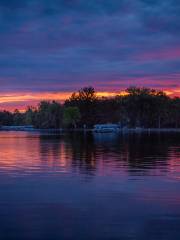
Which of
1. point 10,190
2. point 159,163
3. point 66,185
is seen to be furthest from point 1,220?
point 159,163

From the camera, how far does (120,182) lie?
21.5 metres

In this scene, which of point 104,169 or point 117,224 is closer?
point 117,224

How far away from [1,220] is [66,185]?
7.46 meters

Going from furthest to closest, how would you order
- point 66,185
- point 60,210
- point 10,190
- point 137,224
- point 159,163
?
point 159,163, point 66,185, point 10,190, point 60,210, point 137,224

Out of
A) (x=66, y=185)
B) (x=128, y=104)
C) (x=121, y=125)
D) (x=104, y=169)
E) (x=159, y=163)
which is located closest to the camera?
(x=66, y=185)

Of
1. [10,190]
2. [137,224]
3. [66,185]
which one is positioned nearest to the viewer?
[137,224]

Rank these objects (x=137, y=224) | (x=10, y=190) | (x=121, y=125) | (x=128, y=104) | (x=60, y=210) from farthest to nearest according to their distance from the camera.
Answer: (x=121, y=125), (x=128, y=104), (x=10, y=190), (x=60, y=210), (x=137, y=224)

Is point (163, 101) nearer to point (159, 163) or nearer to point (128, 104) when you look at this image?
point (128, 104)

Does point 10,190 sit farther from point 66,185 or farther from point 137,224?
point 137,224

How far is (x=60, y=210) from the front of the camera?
48.8 feet

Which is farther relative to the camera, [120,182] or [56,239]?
[120,182]

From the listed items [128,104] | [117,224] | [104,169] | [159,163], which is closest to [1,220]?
[117,224]

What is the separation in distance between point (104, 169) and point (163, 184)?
7.22m

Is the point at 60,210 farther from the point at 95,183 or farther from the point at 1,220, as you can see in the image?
the point at 95,183
